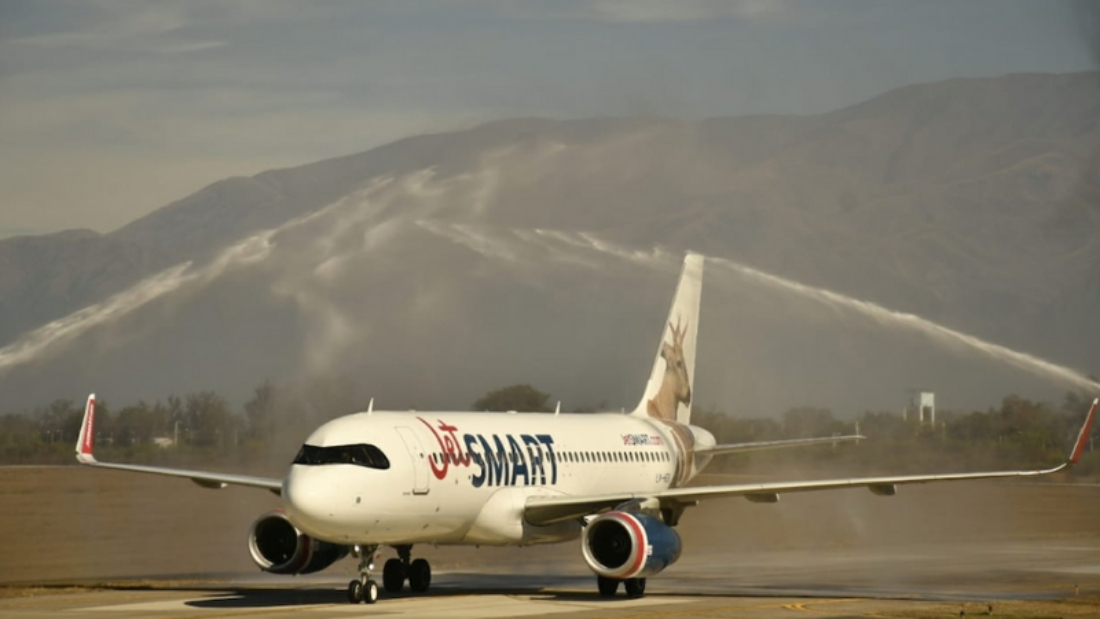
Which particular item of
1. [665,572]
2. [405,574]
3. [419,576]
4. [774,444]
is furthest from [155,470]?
[774,444]

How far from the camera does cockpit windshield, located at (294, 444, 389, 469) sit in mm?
34500

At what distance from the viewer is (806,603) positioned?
35500 millimetres

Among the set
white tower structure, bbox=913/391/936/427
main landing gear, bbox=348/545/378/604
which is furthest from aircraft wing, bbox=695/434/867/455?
white tower structure, bbox=913/391/936/427

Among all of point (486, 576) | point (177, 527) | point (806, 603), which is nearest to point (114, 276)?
point (177, 527)

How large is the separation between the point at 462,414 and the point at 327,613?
8.45 metres

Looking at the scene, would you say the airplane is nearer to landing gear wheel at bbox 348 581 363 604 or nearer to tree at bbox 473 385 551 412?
landing gear wheel at bbox 348 581 363 604

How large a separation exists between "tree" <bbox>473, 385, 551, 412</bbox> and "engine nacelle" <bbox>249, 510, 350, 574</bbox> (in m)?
33.4

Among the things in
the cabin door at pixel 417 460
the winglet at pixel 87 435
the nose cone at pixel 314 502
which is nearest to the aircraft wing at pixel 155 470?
the winglet at pixel 87 435

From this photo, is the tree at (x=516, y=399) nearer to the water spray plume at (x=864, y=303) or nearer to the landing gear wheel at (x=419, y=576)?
the water spray plume at (x=864, y=303)

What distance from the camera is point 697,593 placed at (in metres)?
38.4

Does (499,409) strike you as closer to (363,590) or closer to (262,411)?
(262,411)

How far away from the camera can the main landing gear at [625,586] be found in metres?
37.4

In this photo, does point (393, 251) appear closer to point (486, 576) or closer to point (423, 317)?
point (423, 317)

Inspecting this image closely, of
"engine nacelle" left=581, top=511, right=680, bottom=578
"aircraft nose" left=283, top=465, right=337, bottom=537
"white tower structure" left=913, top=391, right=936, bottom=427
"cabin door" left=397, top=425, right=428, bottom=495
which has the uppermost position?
"white tower structure" left=913, top=391, right=936, bottom=427
